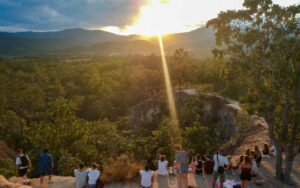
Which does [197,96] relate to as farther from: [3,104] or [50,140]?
[3,104]

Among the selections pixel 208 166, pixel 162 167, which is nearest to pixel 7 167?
pixel 162 167

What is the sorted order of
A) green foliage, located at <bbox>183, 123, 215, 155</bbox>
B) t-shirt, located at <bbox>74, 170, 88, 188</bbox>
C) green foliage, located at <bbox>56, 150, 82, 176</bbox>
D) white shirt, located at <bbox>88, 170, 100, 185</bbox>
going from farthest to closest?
green foliage, located at <bbox>183, 123, 215, 155</bbox> → green foliage, located at <bbox>56, 150, 82, 176</bbox> → t-shirt, located at <bbox>74, 170, 88, 188</bbox> → white shirt, located at <bbox>88, 170, 100, 185</bbox>

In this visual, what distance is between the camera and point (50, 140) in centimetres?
3556

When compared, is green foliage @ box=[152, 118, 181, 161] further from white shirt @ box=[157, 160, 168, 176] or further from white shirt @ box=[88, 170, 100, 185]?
white shirt @ box=[88, 170, 100, 185]

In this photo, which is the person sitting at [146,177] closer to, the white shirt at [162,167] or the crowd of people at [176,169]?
the crowd of people at [176,169]

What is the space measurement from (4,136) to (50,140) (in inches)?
581

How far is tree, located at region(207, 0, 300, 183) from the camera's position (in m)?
16.7

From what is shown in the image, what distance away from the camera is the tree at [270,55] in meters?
16.7

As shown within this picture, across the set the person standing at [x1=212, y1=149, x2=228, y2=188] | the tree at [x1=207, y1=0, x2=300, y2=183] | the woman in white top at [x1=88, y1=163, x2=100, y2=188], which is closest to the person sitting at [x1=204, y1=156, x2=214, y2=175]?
the person standing at [x1=212, y1=149, x2=228, y2=188]

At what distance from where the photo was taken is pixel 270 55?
1727cm

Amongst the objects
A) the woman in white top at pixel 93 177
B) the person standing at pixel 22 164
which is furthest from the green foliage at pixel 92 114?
the woman in white top at pixel 93 177

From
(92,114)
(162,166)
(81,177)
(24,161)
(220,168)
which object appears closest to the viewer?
(220,168)

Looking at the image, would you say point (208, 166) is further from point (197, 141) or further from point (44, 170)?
point (197, 141)

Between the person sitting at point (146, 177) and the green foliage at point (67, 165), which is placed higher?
the person sitting at point (146, 177)
